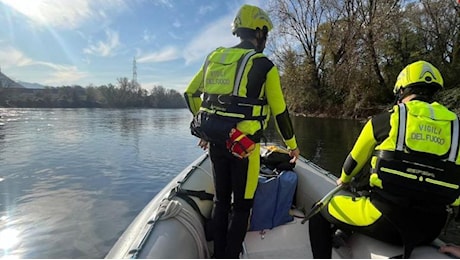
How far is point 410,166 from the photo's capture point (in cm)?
156

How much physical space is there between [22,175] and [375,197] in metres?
7.85

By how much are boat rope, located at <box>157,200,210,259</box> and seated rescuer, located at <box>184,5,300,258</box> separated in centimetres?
17

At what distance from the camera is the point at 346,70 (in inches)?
877

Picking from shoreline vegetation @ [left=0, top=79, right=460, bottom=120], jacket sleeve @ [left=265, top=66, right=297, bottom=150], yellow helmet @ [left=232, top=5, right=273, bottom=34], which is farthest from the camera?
shoreline vegetation @ [left=0, top=79, right=460, bottom=120]

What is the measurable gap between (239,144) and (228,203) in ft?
1.79

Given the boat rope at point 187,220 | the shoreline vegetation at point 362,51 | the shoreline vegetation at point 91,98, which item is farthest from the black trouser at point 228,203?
the shoreline vegetation at point 91,98

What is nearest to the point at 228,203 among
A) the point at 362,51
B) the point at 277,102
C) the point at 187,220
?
the point at 187,220

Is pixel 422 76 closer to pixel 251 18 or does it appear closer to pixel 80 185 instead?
pixel 251 18

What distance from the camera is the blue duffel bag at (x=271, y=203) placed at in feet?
9.68

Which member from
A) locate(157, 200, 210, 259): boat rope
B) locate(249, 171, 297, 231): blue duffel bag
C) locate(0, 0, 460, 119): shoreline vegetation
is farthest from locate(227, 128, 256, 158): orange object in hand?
locate(0, 0, 460, 119): shoreline vegetation

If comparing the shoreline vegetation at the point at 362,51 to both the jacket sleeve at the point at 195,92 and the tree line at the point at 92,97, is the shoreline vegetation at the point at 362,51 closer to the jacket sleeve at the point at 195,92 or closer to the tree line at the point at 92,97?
the jacket sleeve at the point at 195,92

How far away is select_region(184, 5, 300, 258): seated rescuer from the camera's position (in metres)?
1.94

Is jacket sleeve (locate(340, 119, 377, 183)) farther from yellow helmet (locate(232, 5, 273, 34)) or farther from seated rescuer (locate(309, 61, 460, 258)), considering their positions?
yellow helmet (locate(232, 5, 273, 34))

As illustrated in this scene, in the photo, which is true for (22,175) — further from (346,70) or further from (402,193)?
(346,70)
